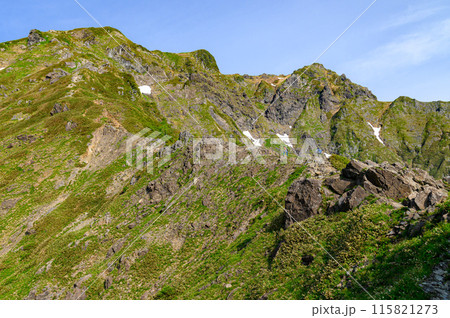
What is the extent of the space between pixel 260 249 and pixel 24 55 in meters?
182

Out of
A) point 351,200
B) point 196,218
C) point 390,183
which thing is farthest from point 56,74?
point 390,183

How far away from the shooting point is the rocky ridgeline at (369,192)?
543 inches

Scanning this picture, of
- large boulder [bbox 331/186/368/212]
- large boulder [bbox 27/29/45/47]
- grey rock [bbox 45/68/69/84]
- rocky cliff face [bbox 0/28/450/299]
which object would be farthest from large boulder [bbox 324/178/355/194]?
large boulder [bbox 27/29/45/47]

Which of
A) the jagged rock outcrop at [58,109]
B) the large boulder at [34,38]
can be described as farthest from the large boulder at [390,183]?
the large boulder at [34,38]

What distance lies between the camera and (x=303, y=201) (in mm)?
20406

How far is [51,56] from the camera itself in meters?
137

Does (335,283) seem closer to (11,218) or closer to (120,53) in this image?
(11,218)

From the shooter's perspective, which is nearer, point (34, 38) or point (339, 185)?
point (339, 185)

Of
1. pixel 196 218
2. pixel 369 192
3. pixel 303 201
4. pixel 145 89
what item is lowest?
pixel 196 218

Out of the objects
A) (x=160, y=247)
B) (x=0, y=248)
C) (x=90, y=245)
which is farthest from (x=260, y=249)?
(x=0, y=248)

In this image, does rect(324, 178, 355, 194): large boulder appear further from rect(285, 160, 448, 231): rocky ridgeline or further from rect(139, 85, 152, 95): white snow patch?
rect(139, 85, 152, 95): white snow patch

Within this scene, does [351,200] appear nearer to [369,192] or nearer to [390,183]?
[369,192]

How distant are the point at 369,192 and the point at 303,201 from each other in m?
5.13

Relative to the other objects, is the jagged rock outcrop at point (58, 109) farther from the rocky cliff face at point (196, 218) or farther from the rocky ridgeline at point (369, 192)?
the rocky ridgeline at point (369, 192)
